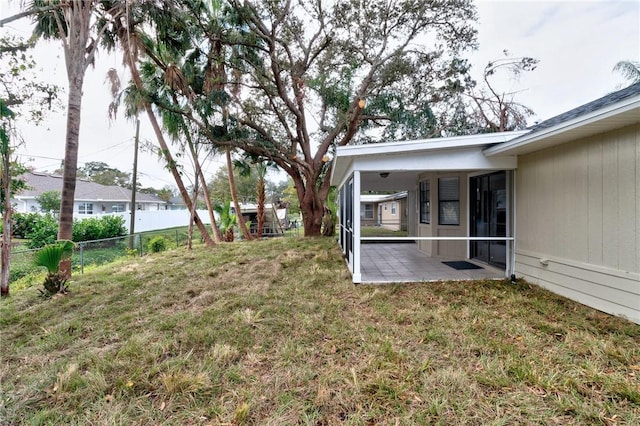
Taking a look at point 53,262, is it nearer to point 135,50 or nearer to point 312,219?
point 135,50

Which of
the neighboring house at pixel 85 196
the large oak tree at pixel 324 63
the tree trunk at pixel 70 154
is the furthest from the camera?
the neighboring house at pixel 85 196

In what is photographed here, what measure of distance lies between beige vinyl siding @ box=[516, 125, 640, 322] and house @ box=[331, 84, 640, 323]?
12mm

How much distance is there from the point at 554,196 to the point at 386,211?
17699 millimetres

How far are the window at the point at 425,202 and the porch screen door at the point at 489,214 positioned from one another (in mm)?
1324

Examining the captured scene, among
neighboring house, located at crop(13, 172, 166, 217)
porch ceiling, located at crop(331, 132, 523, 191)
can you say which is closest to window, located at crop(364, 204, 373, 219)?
porch ceiling, located at crop(331, 132, 523, 191)

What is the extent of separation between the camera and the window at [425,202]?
27.0ft

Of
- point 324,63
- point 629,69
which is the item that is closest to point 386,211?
point 324,63

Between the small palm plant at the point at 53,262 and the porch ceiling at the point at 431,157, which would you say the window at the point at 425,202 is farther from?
the small palm plant at the point at 53,262

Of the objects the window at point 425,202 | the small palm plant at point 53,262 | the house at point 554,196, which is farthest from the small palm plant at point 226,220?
the window at point 425,202

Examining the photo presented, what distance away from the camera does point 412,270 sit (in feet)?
21.0

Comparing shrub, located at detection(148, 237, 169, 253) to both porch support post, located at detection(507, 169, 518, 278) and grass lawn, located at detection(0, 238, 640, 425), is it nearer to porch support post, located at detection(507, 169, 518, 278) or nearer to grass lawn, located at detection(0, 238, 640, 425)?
grass lawn, located at detection(0, 238, 640, 425)

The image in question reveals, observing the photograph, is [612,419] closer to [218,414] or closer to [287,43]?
[218,414]

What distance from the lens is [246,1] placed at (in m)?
8.58

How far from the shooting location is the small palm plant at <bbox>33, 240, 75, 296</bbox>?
4.96 metres
